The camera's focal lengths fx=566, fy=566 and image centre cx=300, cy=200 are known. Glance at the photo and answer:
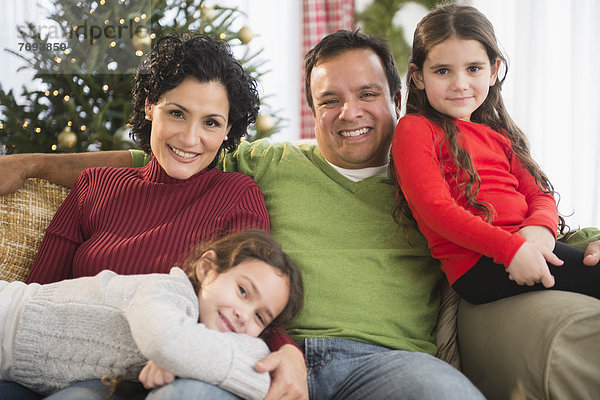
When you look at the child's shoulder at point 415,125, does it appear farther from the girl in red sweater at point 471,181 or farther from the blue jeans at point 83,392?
the blue jeans at point 83,392

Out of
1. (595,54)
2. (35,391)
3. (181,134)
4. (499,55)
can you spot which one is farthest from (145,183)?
(595,54)

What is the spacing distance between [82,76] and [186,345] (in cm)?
222

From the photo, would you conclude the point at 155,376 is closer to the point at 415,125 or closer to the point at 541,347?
the point at 541,347

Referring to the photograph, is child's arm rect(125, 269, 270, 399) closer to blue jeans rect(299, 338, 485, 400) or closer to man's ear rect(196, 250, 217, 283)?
man's ear rect(196, 250, 217, 283)

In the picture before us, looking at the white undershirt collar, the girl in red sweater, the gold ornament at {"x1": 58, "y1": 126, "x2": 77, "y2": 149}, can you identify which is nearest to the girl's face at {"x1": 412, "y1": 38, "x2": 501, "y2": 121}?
the girl in red sweater

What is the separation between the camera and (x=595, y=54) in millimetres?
3189

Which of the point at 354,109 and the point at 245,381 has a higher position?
the point at 354,109

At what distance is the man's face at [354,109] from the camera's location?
1.75 m

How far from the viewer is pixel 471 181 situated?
151 centimetres

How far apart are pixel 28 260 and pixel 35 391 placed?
494 mm

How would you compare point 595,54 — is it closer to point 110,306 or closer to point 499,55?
point 499,55

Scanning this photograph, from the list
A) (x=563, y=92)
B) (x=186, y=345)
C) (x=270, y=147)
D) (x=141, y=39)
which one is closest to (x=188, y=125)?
(x=270, y=147)

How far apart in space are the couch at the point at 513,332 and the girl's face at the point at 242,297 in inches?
21.7

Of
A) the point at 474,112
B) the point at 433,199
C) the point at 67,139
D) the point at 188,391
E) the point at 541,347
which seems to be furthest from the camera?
the point at 67,139
